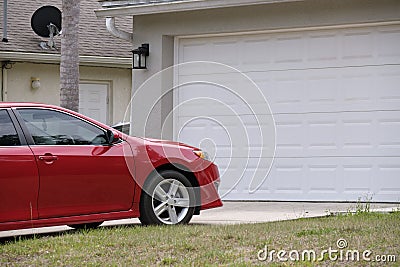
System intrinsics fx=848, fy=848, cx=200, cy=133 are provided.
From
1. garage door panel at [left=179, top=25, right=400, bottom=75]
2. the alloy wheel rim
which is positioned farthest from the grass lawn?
garage door panel at [left=179, top=25, right=400, bottom=75]

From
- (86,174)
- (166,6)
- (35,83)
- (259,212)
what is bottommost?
(259,212)

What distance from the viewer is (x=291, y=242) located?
7555 mm

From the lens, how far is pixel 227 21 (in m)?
13.1

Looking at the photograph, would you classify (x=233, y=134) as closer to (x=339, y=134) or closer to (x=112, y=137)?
(x=339, y=134)

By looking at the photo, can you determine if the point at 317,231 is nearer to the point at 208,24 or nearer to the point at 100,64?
the point at 208,24

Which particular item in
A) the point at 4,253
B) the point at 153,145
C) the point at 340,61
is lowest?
the point at 4,253

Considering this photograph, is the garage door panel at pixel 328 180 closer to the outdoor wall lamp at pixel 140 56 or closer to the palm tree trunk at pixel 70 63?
the outdoor wall lamp at pixel 140 56

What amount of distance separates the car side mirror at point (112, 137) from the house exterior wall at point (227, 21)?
4.43 metres

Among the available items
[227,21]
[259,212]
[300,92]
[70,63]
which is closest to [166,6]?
[227,21]

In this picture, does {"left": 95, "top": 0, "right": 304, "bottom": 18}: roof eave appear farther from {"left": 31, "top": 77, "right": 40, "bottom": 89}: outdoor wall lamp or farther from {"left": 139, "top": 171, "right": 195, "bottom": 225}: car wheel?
{"left": 31, "top": 77, "right": 40, "bottom": 89}: outdoor wall lamp

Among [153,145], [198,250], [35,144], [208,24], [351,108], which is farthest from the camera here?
[208,24]

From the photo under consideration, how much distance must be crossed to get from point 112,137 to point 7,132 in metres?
1.17

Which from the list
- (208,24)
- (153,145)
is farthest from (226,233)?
(208,24)

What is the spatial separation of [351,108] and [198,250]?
5653 millimetres
